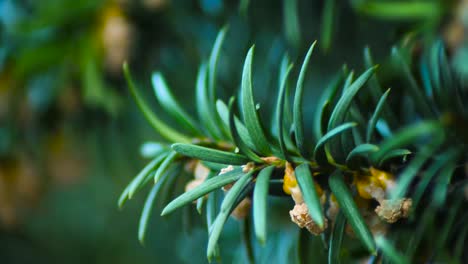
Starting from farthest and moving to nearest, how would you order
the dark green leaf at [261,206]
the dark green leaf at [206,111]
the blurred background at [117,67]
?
1. the blurred background at [117,67]
2. the dark green leaf at [206,111]
3. the dark green leaf at [261,206]

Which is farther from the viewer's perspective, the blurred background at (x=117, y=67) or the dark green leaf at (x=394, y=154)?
the blurred background at (x=117, y=67)

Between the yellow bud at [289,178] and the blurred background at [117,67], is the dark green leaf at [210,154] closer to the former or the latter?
the yellow bud at [289,178]

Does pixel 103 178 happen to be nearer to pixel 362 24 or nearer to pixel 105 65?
pixel 105 65

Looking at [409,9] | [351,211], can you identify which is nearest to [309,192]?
[351,211]

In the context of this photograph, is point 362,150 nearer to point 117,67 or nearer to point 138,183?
point 138,183

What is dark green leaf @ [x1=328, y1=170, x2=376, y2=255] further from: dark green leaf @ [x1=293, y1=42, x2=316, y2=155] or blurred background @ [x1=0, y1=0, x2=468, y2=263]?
blurred background @ [x1=0, y1=0, x2=468, y2=263]

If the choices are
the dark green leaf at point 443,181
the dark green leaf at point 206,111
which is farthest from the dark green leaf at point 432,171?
the dark green leaf at point 206,111
